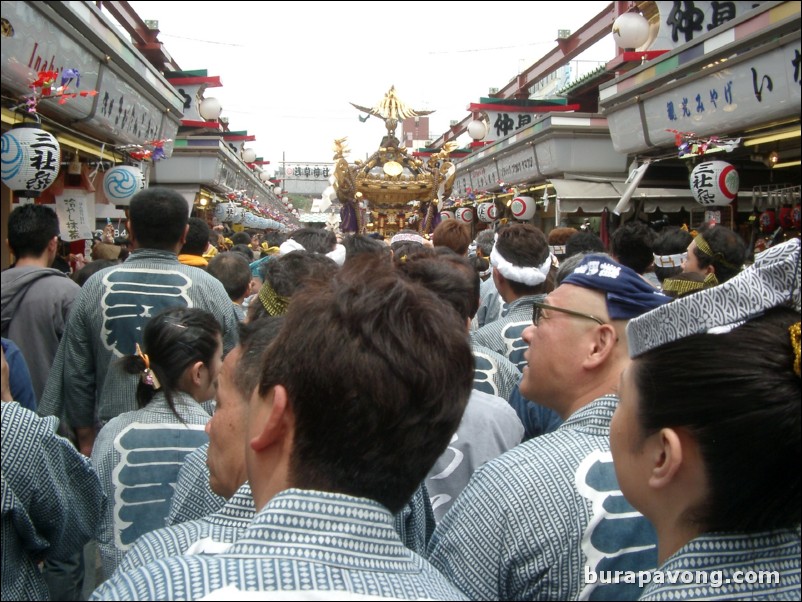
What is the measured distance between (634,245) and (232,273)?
296 centimetres

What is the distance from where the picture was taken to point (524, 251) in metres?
3.63

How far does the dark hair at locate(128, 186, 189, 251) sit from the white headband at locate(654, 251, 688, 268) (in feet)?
12.2

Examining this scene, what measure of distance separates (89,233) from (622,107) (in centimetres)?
867

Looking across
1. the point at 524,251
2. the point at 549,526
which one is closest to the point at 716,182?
the point at 524,251

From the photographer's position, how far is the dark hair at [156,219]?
3496 millimetres

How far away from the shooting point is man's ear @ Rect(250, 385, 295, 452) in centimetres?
112

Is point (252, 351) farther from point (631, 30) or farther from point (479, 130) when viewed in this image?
point (479, 130)

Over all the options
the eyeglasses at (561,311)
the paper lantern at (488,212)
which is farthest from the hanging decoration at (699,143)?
the paper lantern at (488,212)

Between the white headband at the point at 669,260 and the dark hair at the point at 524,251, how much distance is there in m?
2.11

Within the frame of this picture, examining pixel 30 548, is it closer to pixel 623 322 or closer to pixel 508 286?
pixel 623 322

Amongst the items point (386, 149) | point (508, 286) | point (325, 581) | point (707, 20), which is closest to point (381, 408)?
point (325, 581)

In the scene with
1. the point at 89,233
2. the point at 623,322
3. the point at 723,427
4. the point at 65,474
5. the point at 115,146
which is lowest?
the point at 65,474

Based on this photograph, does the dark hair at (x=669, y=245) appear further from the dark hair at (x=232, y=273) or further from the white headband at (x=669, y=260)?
the dark hair at (x=232, y=273)

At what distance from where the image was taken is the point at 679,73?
377 inches
